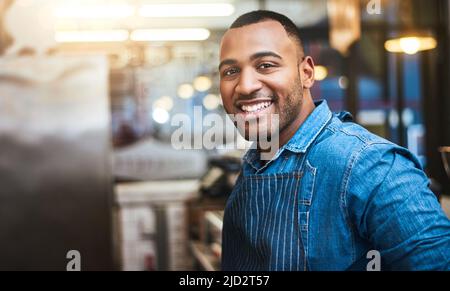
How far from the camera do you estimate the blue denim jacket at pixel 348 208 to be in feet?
3.66

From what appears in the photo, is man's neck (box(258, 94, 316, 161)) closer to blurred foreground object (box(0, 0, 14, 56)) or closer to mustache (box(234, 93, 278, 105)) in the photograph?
mustache (box(234, 93, 278, 105))

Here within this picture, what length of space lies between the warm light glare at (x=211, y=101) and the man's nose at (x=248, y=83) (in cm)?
159

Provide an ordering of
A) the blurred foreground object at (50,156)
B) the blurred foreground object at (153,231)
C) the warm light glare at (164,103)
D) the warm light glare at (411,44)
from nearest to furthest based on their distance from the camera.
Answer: the blurred foreground object at (50,156) → the blurred foreground object at (153,231) → the warm light glare at (411,44) → the warm light glare at (164,103)

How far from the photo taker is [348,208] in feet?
3.85

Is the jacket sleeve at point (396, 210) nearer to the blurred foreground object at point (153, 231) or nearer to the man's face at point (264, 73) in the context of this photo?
the man's face at point (264, 73)

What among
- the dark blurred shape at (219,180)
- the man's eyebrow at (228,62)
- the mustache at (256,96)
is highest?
the man's eyebrow at (228,62)

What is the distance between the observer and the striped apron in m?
1.24

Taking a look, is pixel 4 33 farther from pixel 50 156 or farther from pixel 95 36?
pixel 95 36

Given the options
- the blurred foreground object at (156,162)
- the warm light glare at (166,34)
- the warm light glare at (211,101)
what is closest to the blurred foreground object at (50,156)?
the warm light glare at (211,101)

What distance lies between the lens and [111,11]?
4.03 metres

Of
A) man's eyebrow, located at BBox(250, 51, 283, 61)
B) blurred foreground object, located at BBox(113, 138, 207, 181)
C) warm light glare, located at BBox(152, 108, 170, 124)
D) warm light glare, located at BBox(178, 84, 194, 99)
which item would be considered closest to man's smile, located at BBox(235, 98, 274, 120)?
man's eyebrow, located at BBox(250, 51, 283, 61)

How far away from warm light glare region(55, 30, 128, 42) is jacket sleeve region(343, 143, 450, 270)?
2.78 meters

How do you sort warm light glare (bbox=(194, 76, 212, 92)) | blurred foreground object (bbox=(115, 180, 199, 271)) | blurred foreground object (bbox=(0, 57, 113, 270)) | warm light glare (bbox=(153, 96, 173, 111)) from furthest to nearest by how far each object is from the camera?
1. warm light glare (bbox=(153, 96, 173, 111))
2. warm light glare (bbox=(194, 76, 212, 92))
3. blurred foreground object (bbox=(115, 180, 199, 271))
4. blurred foreground object (bbox=(0, 57, 113, 270))

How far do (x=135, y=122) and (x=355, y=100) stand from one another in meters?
1.79
